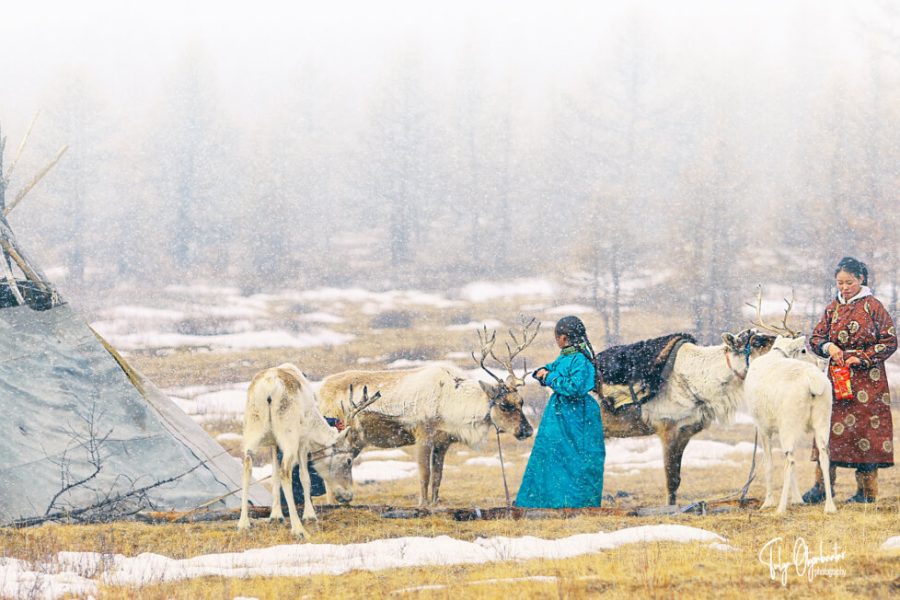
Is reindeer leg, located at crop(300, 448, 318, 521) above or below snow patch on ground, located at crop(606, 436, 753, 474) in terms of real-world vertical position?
above

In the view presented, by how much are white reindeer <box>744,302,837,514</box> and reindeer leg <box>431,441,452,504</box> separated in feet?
12.8

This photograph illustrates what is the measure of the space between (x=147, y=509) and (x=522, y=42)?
93.3m

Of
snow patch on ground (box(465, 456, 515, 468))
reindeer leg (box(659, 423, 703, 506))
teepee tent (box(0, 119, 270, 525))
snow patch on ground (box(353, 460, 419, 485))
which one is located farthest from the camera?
snow patch on ground (box(465, 456, 515, 468))

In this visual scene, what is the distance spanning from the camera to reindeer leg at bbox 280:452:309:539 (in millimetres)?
8234

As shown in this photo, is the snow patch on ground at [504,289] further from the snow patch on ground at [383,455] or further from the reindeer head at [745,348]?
the reindeer head at [745,348]

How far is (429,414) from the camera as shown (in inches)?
464

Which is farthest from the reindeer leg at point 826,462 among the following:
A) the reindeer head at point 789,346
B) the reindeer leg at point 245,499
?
the reindeer leg at point 245,499

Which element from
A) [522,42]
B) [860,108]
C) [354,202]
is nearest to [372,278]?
[354,202]

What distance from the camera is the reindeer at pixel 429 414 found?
457 inches

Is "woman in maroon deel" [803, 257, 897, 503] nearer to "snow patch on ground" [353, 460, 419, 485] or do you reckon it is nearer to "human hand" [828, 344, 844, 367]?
"human hand" [828, 344, 844, 367]

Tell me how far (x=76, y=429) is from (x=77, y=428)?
0.02 metres

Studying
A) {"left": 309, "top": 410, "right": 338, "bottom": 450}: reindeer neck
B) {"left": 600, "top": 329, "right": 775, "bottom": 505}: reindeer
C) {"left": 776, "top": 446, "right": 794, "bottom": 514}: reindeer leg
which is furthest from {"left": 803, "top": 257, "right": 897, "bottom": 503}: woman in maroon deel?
{"left": 309, "top": 410, "right": 338, "bottom": 450}: reindeer neck

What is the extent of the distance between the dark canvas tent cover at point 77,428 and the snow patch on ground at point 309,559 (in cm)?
269

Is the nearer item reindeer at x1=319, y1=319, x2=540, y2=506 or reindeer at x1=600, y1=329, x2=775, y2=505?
reindeer at x1=600, y1=329, x2=775, y2=505
